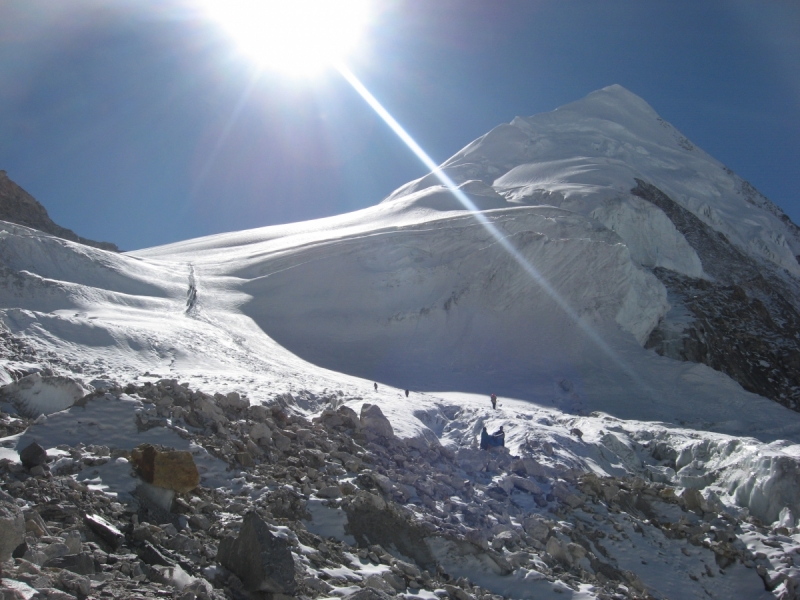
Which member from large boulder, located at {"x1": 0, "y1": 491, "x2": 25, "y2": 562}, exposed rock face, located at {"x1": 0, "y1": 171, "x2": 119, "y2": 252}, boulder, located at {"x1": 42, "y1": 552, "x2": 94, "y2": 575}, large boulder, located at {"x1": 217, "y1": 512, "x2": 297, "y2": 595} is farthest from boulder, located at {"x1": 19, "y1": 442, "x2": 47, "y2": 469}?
exposed rock face, located at {"x1": 0, "y1": 171, "x2": 119, "y2": 252}

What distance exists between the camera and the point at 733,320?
3728cm

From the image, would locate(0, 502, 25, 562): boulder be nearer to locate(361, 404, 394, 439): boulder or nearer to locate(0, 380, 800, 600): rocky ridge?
locate(0, 380, 800, 600): rocky ridge

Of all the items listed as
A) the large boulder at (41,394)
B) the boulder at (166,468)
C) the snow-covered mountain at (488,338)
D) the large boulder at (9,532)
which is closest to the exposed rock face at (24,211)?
the snow-covered mountain at (488,338)

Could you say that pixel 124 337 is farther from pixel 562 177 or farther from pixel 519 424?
pixel 562 177

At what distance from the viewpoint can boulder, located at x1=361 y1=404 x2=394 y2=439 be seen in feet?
41.6

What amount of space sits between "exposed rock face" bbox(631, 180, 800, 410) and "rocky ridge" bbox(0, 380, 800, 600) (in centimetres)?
1980

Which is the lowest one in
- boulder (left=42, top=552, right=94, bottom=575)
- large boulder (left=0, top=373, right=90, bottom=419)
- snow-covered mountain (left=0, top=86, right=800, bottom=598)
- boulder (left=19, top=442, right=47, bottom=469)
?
boulder (left=42, top=552, right=94, bottom=575)

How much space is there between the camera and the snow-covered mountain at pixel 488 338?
12.8 m

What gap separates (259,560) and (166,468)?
7.11ft

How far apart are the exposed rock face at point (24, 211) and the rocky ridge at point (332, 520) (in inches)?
1104

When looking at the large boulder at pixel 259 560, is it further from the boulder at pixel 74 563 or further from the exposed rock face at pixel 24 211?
the exposed rock face at pixel 24 211

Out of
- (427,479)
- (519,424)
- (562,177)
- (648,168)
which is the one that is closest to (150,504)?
(427,479)

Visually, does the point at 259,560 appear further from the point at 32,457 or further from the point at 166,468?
the point at 32,457

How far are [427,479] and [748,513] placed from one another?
822 cm
